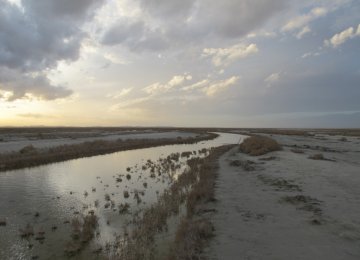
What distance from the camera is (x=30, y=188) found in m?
19.8

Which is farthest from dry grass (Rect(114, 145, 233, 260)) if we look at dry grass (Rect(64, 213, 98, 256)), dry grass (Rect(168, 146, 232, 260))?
dry grass (Rect(64, 213, 98, 256))

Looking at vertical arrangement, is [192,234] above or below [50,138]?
below

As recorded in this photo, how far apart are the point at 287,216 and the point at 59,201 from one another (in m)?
11.1

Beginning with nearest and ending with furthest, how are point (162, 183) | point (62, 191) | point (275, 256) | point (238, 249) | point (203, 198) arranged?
1. point (275, 256)
2. point (238, 249)
3. point (203, 198)
4. point (62, 191)
5. point (162, 183)

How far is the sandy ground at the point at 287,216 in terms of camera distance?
28.9 ft

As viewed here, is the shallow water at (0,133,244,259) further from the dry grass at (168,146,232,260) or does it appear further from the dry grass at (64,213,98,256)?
the dry grass at (168,146,232,260)

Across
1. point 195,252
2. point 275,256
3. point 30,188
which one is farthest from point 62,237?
point 30,188

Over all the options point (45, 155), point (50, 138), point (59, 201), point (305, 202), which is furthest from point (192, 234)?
point (50, 138)

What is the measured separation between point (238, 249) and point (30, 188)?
15438mm

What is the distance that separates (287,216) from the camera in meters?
12.0

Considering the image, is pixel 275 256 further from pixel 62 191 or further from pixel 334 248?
pixel 62 191

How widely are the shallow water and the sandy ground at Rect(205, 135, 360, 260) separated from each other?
401cm

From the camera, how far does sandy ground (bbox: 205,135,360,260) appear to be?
8820 millimetres

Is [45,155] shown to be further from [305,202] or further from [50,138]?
[50,138]
